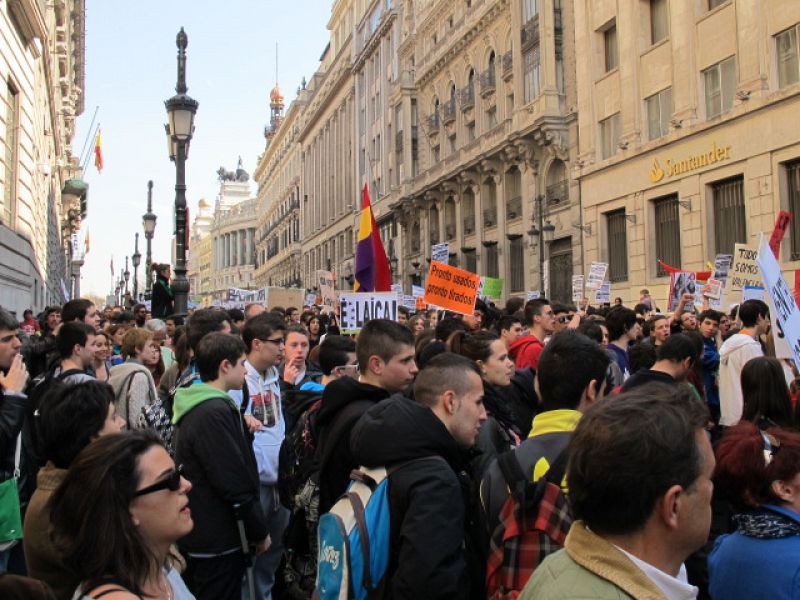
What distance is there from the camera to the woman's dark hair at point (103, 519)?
2287 mm

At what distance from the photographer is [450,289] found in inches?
468

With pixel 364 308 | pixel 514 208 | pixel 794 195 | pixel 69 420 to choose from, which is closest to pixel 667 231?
pixel 794 195

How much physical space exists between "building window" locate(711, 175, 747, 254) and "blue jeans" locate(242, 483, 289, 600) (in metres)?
17.9

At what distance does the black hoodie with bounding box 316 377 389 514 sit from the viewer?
3.87 m

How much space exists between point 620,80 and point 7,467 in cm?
2511

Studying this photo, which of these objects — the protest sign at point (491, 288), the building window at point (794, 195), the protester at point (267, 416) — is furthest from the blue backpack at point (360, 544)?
the protest sign at point (491, 288)

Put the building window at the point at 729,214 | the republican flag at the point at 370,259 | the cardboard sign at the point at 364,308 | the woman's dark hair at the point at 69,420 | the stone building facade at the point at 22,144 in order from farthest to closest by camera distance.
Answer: the building window at the point at 729,214 → the stone building facade at the point at 22,144 → the republican flag at the point at 370,259 → the cardboard sign at the point at 364,308 → the woman's dark hair at the point at 69,420

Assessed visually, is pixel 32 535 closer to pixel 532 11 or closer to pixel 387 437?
pixel 387 437

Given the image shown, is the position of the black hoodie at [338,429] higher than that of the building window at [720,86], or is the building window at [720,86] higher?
the building window at [720,86]

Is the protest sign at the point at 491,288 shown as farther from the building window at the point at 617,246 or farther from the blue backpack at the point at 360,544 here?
the blue backpack at the point at 360,544

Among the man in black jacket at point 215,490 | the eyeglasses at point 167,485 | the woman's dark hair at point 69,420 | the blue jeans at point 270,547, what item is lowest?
the blue jeans at point 270,547

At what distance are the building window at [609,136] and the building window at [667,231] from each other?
10.3 ft

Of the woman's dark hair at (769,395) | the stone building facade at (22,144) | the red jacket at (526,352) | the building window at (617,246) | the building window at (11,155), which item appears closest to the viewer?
the woman's dark hair at (769,395)

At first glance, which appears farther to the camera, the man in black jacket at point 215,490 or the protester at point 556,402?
the man in black jacket at point 215,490
